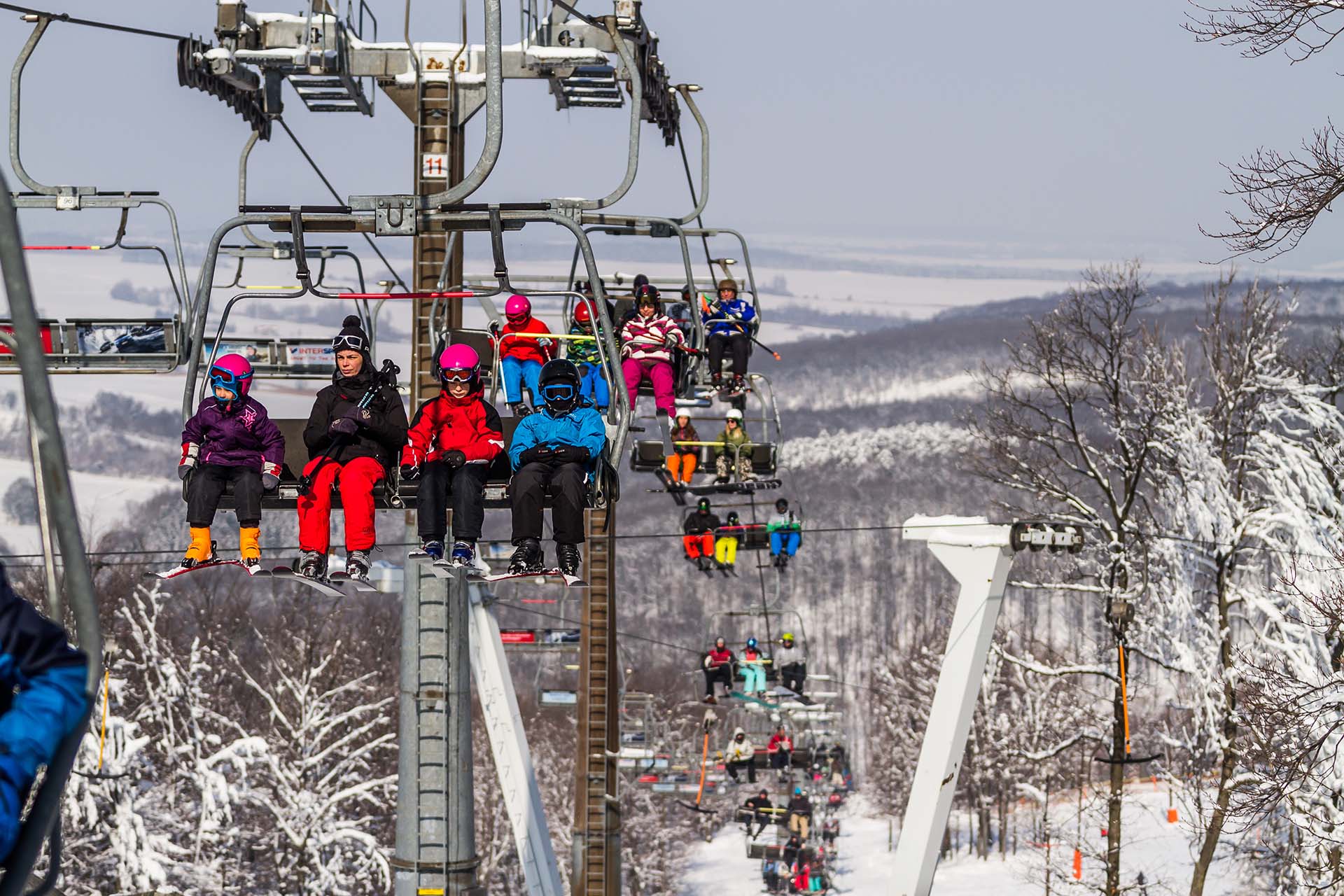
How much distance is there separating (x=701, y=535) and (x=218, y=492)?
A: 16.9 m

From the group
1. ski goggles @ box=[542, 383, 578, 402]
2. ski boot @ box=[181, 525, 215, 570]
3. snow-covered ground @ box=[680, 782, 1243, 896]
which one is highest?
ski goggles @ box=[542, 383, 578, 402]

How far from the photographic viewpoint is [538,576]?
10188mm

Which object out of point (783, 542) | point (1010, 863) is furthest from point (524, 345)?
point (1010, 863)

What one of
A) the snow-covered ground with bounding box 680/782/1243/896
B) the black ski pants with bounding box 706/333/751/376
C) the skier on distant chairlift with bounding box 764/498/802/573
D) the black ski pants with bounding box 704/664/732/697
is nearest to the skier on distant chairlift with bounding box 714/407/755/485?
the black ski pants with bounding box 706/333/751/376

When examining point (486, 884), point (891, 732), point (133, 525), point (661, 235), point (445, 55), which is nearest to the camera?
point (661, 235)

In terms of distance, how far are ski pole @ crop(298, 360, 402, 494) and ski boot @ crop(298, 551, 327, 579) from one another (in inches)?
16.0

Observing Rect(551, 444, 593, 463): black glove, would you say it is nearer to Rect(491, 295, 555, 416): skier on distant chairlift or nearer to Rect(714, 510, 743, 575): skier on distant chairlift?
Rect(491, 295, 555, 416): skier on distant chairlift

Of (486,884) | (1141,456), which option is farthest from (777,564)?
(486,884)

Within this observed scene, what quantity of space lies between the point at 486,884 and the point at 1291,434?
104 ft

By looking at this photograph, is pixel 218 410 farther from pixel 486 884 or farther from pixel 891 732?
pixel 891 732

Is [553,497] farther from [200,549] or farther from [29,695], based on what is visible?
[29,695]

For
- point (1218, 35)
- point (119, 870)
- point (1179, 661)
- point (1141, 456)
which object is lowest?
point (119, 870)

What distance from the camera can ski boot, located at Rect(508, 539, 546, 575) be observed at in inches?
406

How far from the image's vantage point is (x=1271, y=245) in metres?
9.84
